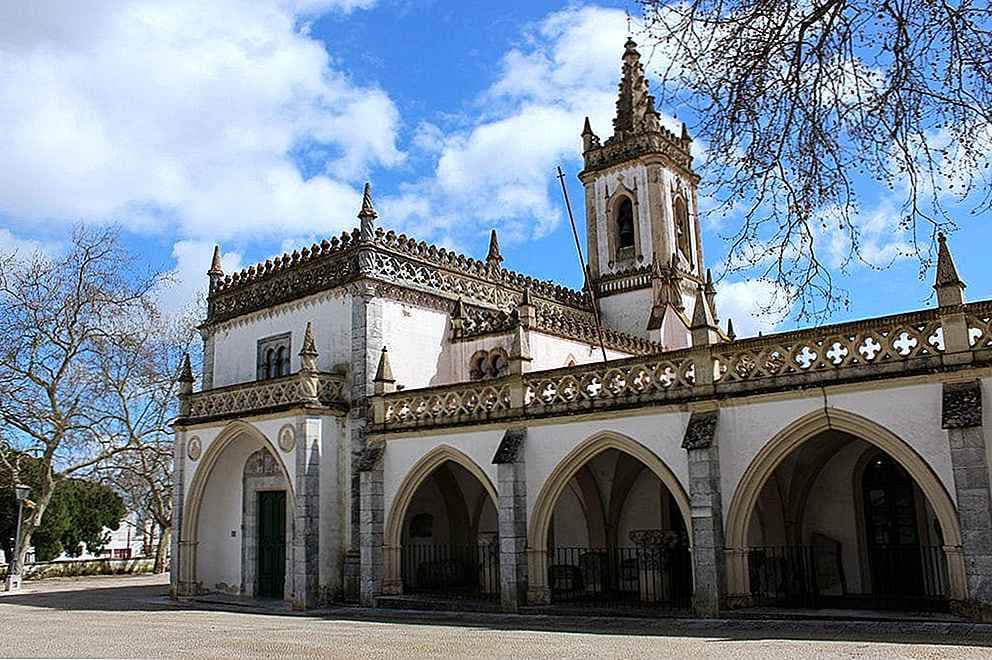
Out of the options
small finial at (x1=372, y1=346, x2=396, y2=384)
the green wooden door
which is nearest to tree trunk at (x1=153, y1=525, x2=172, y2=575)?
the green wooden door

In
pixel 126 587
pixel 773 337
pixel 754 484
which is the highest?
pixel 773 337

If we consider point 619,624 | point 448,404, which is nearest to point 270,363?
point 448,404

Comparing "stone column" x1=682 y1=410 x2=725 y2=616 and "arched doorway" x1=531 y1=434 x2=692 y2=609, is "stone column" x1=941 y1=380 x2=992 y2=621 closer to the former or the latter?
"stone column" x1=682 y1=410 x2=725 y2=616

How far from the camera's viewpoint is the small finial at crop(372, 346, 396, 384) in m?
21.1

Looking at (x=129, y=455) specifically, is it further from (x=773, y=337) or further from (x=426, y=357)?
(x=773, y=337)

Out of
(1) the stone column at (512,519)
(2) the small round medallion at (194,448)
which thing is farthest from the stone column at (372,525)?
(2) the small round medallion at (194,448)

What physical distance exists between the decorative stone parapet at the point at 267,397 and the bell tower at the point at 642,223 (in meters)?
10.1

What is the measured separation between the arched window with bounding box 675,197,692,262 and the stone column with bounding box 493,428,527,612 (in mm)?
14037

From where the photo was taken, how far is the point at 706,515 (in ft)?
49.7

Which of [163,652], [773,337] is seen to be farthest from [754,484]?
[163,652]

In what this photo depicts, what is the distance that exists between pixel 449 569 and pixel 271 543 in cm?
455

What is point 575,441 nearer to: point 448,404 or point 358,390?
point 448,404

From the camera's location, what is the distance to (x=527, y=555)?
58.5ft

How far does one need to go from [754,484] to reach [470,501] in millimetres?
9542
